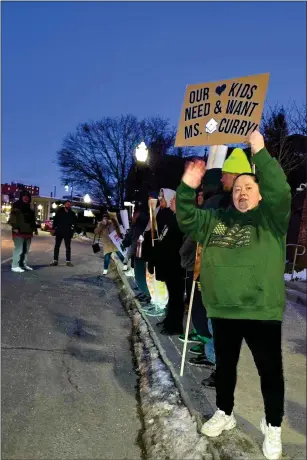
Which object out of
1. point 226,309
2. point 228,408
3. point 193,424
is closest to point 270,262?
point 226,309

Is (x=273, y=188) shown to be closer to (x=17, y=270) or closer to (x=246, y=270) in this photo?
(x=246, y=270)

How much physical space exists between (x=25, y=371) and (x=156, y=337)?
1.61 meters

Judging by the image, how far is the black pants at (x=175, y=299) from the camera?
564 centimetres

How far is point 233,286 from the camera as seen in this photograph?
283 cm

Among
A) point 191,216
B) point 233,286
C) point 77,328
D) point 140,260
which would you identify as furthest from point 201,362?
point 140,260

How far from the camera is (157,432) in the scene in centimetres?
322

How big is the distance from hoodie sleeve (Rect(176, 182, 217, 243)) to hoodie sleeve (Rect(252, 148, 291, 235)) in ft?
1.32

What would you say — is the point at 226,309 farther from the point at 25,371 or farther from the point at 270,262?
the point at 25,371

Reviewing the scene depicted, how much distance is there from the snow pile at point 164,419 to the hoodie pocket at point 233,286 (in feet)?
3.03

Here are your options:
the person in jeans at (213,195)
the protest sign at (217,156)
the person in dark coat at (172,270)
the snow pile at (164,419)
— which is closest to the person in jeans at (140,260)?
the person in dark coat at (172,270)

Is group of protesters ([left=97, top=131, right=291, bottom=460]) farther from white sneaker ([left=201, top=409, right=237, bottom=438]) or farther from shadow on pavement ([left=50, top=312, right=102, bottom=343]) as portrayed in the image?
shadow on pavement ([left=50, top=312, right=102, bottom=343])

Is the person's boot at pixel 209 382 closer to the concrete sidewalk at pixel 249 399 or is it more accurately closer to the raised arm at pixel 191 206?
the concrete sidewalk at pixel 249 399

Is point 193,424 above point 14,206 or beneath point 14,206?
beneath

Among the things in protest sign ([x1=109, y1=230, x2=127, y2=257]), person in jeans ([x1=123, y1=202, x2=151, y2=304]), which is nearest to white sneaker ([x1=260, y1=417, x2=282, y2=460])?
person in jeans ([x1=123, y1=202, x2=151, y2=304])
